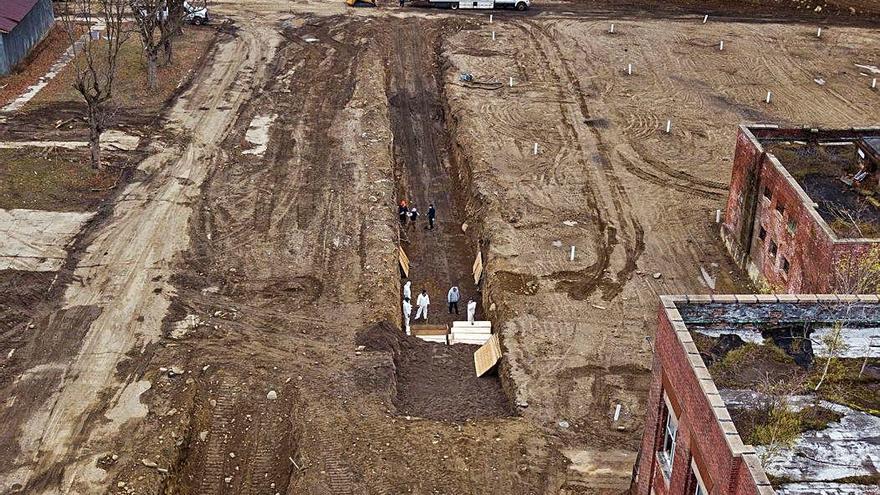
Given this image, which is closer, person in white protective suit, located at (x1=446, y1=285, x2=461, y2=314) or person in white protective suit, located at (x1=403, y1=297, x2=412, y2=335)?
person in white protective suit, located at (x1=403, y1=297, x2=412, y2=335)

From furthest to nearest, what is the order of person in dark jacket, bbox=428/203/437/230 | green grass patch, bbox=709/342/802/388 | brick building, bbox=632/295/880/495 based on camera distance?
person in dark jacket, bbox=428/203/437/230
green grass patch, bbox=709/342/802/388
brick building, bbox=632/295/880/495

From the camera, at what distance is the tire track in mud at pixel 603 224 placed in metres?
31.1

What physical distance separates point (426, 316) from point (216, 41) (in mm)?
32659

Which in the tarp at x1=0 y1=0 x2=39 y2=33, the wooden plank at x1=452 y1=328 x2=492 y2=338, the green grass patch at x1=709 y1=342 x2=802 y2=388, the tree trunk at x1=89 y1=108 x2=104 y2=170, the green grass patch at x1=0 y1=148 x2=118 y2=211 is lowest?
the wooden plank at x1=452 y1=328 x2=492 y2=338

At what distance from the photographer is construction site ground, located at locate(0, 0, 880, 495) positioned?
75.5 feet

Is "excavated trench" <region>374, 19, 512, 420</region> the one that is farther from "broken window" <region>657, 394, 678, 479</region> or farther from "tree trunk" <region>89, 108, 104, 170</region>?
"tree trunk" <region>89, 108, 104, 170</region>

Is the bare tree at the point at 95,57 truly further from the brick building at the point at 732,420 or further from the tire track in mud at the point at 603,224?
the brick building at the point at 732,420

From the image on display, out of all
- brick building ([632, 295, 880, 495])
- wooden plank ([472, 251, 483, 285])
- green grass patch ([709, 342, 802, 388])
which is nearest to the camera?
brick building ([632, 295, 880, 495])

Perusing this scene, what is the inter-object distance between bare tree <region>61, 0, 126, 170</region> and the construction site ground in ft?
6.26

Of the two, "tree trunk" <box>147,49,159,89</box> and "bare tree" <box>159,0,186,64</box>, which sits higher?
"bare tree" <box>159,0,186,64</box>

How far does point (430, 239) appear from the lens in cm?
3619

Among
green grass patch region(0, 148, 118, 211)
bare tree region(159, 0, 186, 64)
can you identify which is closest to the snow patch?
green grass patch region(0, 148, 118, 211)

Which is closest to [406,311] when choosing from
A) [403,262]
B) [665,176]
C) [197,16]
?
[403,262]

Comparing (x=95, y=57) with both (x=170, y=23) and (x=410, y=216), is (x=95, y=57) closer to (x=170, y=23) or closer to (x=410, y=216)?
(x=170, y=23)
